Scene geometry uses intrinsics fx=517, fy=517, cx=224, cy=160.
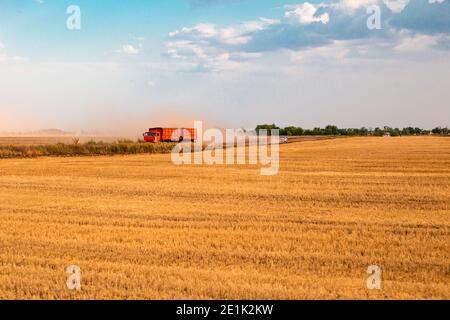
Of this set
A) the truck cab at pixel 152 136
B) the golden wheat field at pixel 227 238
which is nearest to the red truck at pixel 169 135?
the truck cab at pixel 152 136

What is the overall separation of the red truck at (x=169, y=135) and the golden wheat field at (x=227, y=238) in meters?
42.6

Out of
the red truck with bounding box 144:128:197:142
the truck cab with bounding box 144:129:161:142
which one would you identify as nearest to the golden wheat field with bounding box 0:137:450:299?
the truck cab with bounding box 144:129:161:142

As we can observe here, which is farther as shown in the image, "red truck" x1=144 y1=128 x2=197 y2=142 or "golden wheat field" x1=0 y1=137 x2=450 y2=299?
"red truck" x1=144 y1=128 x2=197 y2=142

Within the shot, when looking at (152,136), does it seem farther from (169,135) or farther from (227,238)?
(227,238)

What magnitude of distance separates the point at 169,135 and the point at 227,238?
2300 inches

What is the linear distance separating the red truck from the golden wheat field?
42560mm

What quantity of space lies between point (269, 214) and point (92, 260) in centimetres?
628

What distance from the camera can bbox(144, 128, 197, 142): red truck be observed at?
216ft

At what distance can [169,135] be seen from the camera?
2731 inches

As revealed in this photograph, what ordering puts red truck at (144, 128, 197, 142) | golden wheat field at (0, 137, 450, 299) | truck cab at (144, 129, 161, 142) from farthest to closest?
red truck at (144, 128, 197, 142)
truck cab at (144, 129, 161, 142)
golden wheat field at (0, 137, 450, 299)

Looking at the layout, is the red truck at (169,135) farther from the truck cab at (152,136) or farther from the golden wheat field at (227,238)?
the golden wheat field at (227,238)

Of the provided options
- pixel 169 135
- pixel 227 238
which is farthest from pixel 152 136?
pixel 227 238

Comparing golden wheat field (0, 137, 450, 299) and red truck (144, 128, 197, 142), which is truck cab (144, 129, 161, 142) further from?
golden wheat field (0, 137, 450, 299)
